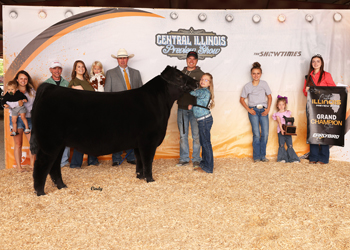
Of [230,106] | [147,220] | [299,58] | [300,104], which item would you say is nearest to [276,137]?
[300,104]

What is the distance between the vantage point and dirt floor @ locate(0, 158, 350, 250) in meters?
2.16

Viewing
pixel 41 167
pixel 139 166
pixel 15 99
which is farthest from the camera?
pixel 15 99

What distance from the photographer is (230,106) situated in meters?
5.00

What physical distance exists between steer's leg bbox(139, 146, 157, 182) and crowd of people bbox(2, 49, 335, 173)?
0.84 metres

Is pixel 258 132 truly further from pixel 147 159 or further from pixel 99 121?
pixel 99 121

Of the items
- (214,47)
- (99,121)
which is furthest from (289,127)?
(99,121)

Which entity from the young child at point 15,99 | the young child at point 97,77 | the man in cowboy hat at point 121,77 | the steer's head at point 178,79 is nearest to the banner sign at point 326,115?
the steer's head at point 178,79

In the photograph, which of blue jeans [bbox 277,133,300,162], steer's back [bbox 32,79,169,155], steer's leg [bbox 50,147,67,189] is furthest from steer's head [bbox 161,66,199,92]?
blue jeans [bbox 277,133,300,162]

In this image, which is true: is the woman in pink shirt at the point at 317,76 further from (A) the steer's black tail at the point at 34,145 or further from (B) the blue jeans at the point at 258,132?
(A) the steer's black tail at the point at 34,145

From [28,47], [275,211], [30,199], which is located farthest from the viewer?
[28,47]

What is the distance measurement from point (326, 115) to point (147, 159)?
3232 millimetres

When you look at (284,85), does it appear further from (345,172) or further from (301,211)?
(301,211)

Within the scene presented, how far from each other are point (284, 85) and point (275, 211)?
2.96 meters

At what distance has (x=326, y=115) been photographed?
4582 mm
